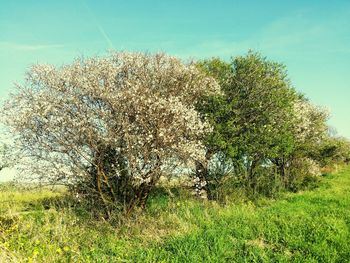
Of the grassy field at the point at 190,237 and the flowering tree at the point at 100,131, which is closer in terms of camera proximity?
the grassy field at the point at 190,237

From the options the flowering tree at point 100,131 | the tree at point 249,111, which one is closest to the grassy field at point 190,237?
the flowering tree at point 100,131

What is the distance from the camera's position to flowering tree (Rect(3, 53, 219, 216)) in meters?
17.0

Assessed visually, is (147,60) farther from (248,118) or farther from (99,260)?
(99,260)

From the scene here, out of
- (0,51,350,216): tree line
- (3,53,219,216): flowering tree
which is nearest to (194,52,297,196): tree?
(0,51,350,216): tree line

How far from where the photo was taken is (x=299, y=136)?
31.8 metres

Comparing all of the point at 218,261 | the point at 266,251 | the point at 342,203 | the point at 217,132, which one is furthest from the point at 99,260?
the point at 342,203

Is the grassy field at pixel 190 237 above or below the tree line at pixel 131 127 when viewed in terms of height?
below

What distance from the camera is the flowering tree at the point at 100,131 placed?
1697 cm

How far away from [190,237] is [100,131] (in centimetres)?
650

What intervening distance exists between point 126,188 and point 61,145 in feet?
11.7

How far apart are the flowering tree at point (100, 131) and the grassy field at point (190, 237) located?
1.82m

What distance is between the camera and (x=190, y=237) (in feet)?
44.9

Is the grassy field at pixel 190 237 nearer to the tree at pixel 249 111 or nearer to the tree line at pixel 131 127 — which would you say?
the tree line at pixel 131 127

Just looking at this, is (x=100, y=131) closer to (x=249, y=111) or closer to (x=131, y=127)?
(x=131, y=127)
